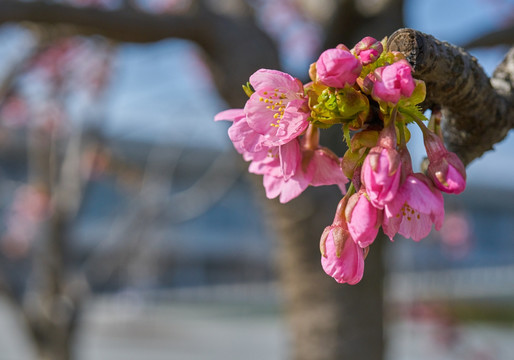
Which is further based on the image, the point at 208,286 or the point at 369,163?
the point at 208,286

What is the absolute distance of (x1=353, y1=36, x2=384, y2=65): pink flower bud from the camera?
62cm

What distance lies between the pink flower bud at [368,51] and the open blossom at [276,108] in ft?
0.27

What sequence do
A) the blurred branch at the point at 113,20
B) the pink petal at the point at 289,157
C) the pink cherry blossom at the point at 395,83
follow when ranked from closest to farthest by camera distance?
1. the pink cherry blossom at the point at 395,83
2. the pink petal at the point at 289,157
3. the blurred branch at the point at 113,20

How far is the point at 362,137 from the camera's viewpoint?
0.65 m

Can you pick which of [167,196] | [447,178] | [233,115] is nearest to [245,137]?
[233,115]

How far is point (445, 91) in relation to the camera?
2.60ft

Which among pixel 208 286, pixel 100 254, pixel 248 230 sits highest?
pixel 100 254

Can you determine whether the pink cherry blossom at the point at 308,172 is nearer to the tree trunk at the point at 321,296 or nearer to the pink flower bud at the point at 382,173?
the pink flower bud at the point at 382,173

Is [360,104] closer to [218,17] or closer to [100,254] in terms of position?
[218,17]

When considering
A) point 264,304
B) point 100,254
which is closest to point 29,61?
point 100,254

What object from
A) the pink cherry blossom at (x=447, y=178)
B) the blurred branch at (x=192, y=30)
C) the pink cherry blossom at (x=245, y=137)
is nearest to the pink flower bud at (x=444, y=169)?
the pink cherry blossom at (x=447, y=178)

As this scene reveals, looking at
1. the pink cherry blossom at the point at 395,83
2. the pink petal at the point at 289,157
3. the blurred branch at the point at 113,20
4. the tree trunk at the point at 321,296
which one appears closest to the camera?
the pink cherry blossom at the point at 395,83

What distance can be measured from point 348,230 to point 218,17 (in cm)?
186

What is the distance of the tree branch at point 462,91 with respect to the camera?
0.69 meters
